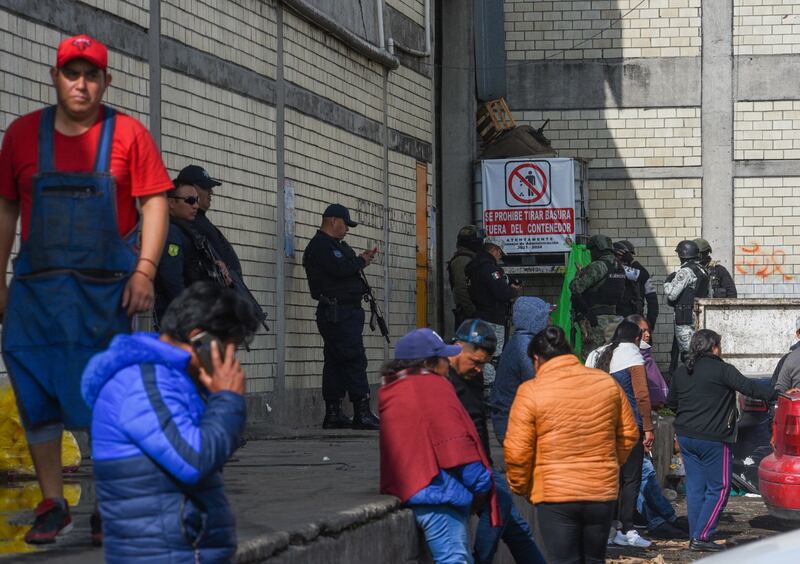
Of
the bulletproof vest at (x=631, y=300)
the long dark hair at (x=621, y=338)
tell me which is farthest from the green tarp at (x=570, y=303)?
the long dark hair at (x=621, y=338)

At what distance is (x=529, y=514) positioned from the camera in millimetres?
9898

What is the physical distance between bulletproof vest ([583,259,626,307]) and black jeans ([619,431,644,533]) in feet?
16.3

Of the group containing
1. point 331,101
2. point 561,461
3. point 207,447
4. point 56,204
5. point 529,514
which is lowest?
point 529,514

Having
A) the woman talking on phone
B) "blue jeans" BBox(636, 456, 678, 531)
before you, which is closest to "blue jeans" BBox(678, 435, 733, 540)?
the woman talking on phone

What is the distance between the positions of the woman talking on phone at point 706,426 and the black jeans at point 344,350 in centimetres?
264

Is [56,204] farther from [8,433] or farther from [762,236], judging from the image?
[762,236]

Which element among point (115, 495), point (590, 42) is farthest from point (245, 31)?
point (590, 42)

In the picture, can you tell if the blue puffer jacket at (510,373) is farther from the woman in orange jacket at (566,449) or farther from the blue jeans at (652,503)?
the blue jeans at (652,503)

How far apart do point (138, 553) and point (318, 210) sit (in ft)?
34.7

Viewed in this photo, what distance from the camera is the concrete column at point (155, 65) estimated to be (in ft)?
35.1

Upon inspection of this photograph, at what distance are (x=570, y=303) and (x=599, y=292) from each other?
2.12 metres

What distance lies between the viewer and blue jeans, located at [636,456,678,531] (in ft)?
38.8

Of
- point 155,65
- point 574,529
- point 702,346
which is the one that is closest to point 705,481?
point 702,346

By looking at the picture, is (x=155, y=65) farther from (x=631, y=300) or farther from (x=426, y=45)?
(x=631, y=300)
